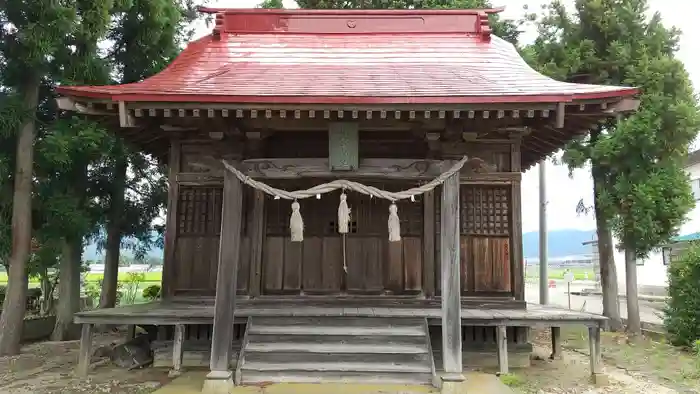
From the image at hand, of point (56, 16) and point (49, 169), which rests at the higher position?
point (56, 16)

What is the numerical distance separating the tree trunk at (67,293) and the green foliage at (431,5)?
10.5 metres

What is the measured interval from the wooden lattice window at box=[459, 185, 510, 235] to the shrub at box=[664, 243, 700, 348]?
529 cm

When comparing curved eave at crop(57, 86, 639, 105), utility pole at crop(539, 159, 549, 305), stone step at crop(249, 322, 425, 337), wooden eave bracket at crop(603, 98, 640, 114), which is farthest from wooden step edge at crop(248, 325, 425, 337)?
utility pole at crop(539, 159, 549, 305)

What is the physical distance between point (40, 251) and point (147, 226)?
3.28m

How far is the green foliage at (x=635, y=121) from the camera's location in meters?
11.5

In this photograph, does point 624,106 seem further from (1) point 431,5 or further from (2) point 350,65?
(1) point 431,5

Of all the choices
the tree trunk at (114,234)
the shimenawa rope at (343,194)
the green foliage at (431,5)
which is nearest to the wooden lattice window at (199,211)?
the shimenawa rope at (343,194)

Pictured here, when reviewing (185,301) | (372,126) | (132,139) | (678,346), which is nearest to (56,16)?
(132,139)

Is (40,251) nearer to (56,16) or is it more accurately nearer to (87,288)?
(56,16)

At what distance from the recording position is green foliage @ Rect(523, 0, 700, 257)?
1148cm

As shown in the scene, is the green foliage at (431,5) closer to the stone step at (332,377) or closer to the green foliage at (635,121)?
the green foliage at (635,121)

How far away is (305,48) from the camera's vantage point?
32.2 ft

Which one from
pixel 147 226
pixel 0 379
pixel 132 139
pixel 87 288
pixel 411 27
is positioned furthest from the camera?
pixel 87 288

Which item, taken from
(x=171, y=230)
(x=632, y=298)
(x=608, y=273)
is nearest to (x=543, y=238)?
(x=608, y=273)
